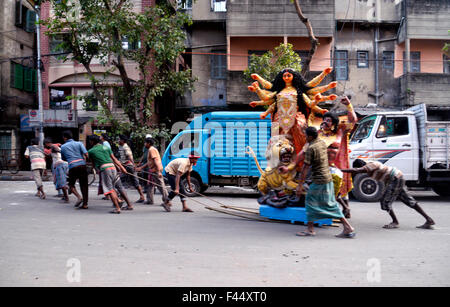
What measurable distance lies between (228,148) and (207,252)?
7048 millimetres

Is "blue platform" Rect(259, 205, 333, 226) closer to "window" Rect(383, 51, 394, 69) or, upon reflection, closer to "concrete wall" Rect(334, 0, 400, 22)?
"window" Rect(383, 51, 394, 69)

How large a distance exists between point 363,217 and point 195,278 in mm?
5316

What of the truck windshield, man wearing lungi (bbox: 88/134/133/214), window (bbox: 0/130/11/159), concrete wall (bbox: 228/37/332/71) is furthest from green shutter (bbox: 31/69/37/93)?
the truck windshield

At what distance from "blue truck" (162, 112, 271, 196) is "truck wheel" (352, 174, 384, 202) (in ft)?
8.79

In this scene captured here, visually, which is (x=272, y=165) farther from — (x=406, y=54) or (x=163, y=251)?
(x=406, y=54)

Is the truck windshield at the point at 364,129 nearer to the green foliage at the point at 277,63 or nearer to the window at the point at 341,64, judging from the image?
the green foliage at the point at 277,63

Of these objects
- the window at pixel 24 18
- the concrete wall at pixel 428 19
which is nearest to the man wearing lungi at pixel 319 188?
the concrete wall at pixel 428 19

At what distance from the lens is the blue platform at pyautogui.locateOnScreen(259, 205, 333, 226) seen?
722 cm

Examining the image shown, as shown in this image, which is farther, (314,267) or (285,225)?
(285,225)

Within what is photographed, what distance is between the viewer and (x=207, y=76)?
21375 mm

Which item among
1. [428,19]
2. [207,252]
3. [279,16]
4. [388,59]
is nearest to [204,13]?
[279,16]

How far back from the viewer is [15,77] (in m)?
22.3

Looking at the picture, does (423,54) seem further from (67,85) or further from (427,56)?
(67,85)

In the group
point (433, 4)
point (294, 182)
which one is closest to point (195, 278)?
point (294, 182)
